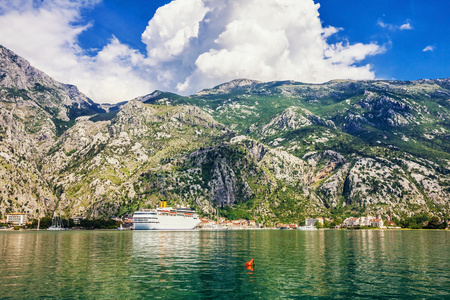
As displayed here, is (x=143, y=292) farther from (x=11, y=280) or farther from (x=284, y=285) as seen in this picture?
(x=11, y=280)

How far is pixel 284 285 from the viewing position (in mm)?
36719

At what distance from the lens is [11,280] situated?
126ft

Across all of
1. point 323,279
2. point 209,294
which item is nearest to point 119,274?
point 209,294

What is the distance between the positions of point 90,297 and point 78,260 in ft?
103

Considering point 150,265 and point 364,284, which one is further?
point 150,265

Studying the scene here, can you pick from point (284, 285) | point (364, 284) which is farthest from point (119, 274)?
point (364, 284)

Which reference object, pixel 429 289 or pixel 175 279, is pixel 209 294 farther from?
pixel 429 289

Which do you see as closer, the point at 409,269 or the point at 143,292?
the point at 143,292

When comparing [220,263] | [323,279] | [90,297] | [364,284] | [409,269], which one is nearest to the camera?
[90,297]

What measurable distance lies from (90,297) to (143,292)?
17.2 ft

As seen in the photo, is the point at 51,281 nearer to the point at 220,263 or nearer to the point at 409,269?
the point at 220,263

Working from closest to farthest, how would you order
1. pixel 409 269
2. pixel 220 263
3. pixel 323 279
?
pixel 323 279, pixel 409 269, pixel 220 263

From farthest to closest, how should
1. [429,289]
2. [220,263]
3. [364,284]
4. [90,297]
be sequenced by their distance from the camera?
[220,263] < [364,284] < [429,289] < [90,297]

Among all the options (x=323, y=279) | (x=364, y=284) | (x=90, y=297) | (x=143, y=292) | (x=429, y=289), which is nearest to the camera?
(x=90, y=297)
